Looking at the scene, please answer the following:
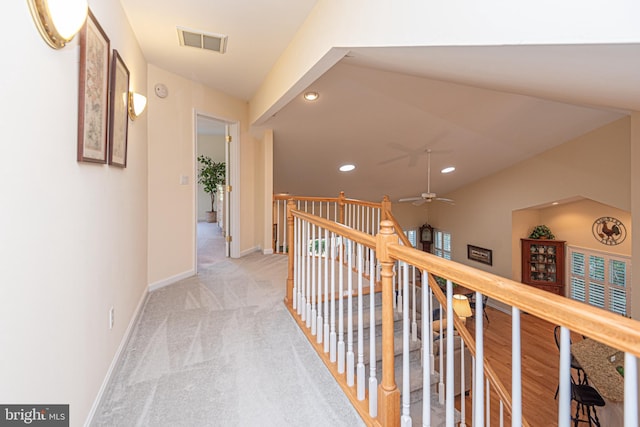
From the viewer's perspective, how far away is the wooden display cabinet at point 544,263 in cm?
750

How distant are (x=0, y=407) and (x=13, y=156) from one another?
75cm

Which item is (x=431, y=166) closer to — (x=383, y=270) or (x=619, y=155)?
(x=619, y=155)

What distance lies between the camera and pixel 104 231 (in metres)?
1.92

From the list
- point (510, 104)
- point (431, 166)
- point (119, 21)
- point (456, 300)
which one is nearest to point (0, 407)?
point (119, 21)

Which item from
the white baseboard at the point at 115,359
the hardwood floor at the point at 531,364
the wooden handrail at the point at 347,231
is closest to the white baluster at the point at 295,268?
the wooden handrail at the point at 347,231

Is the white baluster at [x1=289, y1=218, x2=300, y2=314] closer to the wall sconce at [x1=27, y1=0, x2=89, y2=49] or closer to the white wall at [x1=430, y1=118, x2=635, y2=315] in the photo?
the wall sconce at [x1=27, y1=0, x2=89, y2=49]

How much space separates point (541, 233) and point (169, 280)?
7.95 m

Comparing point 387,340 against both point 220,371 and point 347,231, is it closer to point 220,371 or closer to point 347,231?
point 347,231

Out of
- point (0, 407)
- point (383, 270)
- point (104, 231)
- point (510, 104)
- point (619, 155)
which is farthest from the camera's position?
point (619, 155)

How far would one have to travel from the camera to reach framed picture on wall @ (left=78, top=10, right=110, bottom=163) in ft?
4.97

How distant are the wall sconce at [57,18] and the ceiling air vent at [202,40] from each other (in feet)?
5.39

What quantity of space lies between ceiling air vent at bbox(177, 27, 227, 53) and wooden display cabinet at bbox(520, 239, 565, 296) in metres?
7.66

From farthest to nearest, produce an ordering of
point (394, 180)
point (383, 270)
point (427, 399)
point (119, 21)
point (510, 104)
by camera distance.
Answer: point (394, 180) < point (510, 104) < point (119, 21) < point (383, 270) < point (427, 399)

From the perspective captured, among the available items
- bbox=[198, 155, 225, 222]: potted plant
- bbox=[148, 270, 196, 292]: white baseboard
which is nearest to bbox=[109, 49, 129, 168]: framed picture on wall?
bbox=[148, 270, 196, 292]: white baseboard
